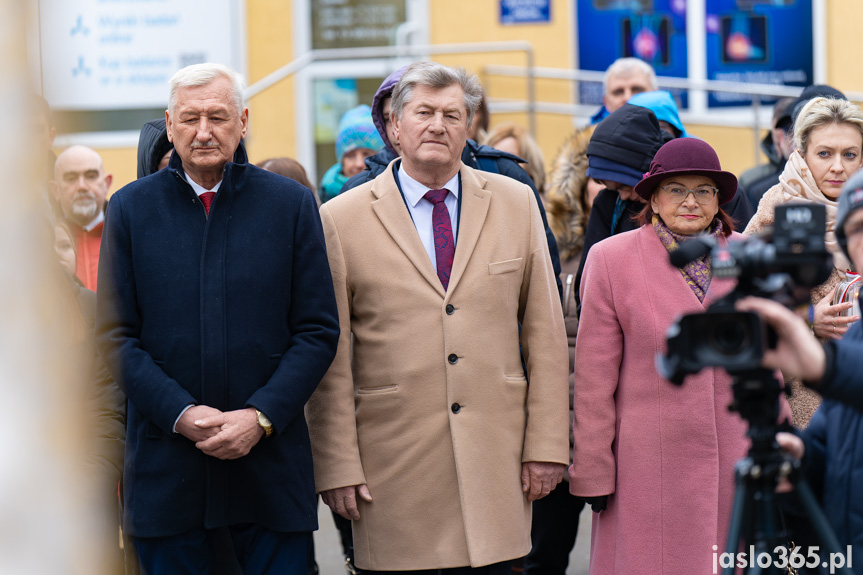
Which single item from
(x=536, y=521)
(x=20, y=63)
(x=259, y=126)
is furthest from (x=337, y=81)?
(x=20, y=63)

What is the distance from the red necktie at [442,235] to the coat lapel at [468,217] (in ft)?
0.13

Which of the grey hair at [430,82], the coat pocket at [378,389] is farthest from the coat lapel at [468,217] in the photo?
the coat pocket at [378,389]

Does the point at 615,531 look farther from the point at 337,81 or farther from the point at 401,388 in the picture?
the point at 337,81

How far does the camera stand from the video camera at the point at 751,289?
6.46 ft

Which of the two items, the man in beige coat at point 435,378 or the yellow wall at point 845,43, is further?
the yellow wall at point 845,43

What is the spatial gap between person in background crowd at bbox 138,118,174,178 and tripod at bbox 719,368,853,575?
2.51 m

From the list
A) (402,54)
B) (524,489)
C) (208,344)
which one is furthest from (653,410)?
(402,54)

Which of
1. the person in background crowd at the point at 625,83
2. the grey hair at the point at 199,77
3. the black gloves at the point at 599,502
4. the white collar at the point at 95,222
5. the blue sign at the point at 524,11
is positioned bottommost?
the black gloves at the point at 599,502

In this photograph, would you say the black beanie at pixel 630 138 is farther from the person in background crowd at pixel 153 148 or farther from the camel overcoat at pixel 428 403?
the person in background crowd at pixel 153 148

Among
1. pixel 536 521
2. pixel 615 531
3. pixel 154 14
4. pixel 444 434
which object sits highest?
pixel 154 14

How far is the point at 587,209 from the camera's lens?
4910 millimetres

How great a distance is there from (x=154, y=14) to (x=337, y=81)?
2015mm

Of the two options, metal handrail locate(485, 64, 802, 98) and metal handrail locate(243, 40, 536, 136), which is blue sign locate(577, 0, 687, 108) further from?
metal handrail locate(243, 40, 536, 136)

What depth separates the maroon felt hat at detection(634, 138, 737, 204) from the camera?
3.47 metres
